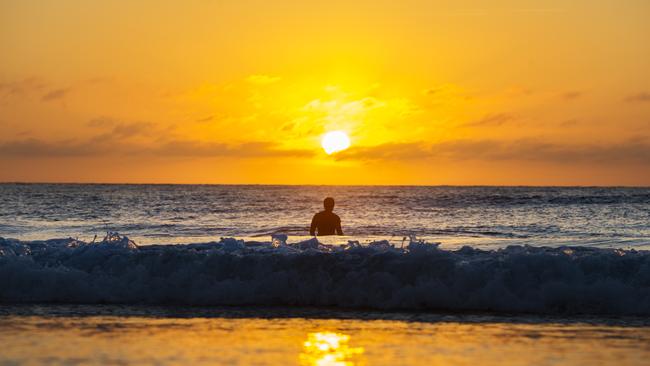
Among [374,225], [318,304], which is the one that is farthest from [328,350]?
[374,225]

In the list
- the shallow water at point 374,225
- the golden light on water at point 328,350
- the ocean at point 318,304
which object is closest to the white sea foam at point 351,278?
the ocean at point 318,304

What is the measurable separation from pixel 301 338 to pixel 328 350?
80 centimetres

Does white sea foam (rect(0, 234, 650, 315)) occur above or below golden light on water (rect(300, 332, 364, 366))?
above

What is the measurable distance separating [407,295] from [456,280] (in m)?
0.92

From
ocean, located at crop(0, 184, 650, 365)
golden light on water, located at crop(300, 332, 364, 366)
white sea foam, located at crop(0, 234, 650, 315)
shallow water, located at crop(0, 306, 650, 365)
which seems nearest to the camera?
golden light on water, located at crop(300, 332, 364, 366)

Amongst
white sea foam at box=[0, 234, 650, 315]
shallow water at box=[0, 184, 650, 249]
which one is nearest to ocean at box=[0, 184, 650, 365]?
white sea foam at box=[0, 234, 650, 315]

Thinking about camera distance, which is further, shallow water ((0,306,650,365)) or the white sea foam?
the white sea foam

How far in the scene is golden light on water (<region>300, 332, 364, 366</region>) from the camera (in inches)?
321

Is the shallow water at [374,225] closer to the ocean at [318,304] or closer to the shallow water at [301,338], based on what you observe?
the ocean at [318,304]

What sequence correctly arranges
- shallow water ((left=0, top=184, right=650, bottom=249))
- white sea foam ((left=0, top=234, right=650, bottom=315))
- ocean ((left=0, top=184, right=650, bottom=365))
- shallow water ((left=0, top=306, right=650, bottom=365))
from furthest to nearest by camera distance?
shallow water ((left=0, top=184, right=650, bottom=249))
white sea foam ((left=0, top=234, right=650, bottom=315))
ocean ((left=0, top=184, right=650, bottom=365))
shallow water ((left=0, top=306, right=650, bottom=365))

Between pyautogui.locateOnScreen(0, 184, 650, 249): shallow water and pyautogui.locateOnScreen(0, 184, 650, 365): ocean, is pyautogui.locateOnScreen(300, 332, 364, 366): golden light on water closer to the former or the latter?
pyautogui.locateOnScreen(0, 184, 650, 365): ocean

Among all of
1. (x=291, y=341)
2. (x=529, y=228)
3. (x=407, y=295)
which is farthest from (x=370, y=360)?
(x=529, y=228)

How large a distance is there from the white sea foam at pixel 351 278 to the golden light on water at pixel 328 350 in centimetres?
284

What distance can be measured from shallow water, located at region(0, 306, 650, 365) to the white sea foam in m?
0.82
